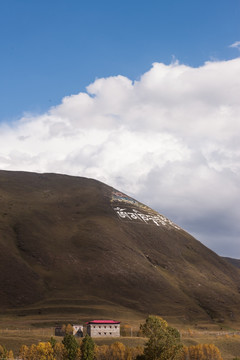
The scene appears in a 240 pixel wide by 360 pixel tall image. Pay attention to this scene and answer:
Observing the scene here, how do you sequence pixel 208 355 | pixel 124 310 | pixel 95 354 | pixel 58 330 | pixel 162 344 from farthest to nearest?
pixel 124 310 → pixel 58 330 → pixel 208 355 → pixel 95 354 → pixel 162 344

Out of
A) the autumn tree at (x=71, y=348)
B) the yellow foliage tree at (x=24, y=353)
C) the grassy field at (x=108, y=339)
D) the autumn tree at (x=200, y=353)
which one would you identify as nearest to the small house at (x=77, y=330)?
the grassy field at (x=108, y=339)

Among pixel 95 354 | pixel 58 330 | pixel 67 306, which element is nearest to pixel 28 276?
pixel 67 306

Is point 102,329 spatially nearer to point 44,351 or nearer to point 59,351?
point 59,351

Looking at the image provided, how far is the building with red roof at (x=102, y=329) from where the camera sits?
400ft

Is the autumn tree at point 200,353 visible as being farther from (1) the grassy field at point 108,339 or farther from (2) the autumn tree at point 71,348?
(2) the autumn tree at point 71,348

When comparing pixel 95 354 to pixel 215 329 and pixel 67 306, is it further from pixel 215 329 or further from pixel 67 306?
pixel 215 329

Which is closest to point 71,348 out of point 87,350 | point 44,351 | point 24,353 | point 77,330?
point 87,350

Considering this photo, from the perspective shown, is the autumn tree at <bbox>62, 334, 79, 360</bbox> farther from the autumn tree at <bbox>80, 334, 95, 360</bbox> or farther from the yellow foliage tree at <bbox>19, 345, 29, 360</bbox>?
the yellow foliage tree at <bbox>19, 345, 29, 360</bbox>

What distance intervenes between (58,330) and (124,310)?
54.8 m

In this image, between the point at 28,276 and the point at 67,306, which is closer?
the point at 67,306

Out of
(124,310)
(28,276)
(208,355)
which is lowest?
(208,355)

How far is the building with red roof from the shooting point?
400ft

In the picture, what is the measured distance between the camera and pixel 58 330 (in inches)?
5044

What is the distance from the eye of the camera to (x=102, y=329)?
12356cm
